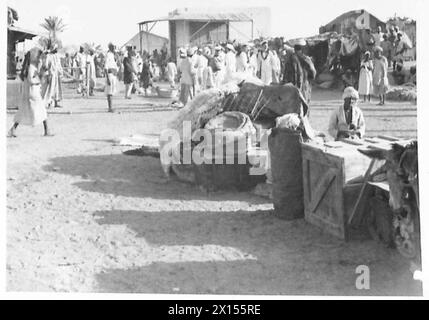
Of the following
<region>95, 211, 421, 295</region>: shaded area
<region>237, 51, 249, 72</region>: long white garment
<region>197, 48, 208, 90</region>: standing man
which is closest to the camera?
<region>95, 211, 421, 295</region>: shaded area

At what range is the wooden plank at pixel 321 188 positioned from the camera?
539 cm

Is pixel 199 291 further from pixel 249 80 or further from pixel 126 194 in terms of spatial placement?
pixel 249 80

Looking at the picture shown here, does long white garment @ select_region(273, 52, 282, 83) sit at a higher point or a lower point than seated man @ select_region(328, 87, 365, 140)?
higher

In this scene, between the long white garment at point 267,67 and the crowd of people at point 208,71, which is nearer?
the crowd of people at point 208,71

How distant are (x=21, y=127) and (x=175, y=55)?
13627 millimetres

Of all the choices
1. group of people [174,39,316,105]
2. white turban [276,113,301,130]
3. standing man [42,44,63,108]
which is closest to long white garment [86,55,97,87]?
standing man [42,44,63,108]

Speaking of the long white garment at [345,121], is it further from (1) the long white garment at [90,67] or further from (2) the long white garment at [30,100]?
(1) the long white garment at [90,67]

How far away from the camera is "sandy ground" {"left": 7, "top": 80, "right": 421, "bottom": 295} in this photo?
15.6 ft

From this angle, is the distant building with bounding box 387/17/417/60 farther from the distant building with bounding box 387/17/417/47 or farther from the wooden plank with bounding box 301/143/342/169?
the wooden plank with bounding box 301/143/342/169

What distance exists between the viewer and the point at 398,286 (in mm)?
4594

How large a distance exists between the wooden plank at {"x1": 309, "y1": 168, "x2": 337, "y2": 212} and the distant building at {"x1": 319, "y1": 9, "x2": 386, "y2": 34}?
47.4 ft

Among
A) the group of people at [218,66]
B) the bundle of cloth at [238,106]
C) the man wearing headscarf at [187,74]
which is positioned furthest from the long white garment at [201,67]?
the bundle of cloth at [238,106]

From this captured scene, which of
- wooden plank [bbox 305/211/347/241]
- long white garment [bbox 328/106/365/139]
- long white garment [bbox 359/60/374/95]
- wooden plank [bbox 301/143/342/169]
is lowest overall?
wooden plank [bbox 305/211/347/241]
